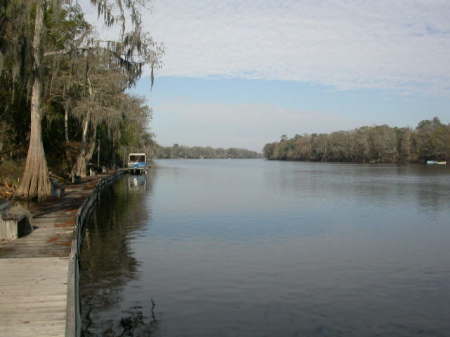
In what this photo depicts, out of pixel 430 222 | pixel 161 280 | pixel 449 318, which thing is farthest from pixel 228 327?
pixel 430 222

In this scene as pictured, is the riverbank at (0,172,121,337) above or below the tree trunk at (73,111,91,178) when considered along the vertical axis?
below

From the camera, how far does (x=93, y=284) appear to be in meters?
11.4

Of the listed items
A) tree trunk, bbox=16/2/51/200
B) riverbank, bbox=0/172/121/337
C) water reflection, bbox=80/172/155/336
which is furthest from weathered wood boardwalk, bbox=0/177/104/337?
tree trunk, bbox=16/2/51/200

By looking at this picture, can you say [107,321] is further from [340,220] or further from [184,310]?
[340,220]

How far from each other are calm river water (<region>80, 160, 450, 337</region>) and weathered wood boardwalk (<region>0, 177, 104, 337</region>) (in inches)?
38.0

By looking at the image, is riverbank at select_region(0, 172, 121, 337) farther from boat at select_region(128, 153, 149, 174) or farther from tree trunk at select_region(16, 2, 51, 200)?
boat at select_region(128, 153, 149, 174)

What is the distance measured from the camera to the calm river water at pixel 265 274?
9.38m

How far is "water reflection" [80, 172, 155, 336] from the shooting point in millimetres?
9188

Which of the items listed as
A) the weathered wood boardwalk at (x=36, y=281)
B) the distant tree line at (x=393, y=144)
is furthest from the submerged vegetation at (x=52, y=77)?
the distant tree line at (x=393, y=144)

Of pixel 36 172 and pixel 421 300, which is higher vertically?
pixel 36 172

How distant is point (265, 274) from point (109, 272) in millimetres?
3979

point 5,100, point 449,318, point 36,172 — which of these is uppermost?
point 5,100

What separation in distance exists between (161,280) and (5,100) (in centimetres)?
1824

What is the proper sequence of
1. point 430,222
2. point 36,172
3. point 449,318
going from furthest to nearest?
point 430,222 → point 36,172 → point 449,318
